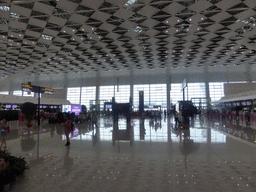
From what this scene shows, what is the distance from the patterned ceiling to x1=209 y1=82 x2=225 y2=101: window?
10.6 m

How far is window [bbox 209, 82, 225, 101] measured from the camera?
41938 mm

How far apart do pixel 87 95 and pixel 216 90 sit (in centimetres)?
3566

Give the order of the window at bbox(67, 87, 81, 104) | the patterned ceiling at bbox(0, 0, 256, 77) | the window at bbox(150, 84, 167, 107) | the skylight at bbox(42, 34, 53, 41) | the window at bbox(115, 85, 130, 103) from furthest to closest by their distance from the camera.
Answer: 1. the window at bbox(67, 87, 81, 104)
2. the window at bbox(115, 85, 130, 103)
3. the window at bbox(150, 84, 167, 107)
4. the skylight at bbox(42, 34, 53, 41)
5. the patterned ceiling at bbox(0, 0, 256, 77)

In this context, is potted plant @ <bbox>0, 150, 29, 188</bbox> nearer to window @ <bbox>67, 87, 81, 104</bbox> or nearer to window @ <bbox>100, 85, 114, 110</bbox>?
window @ <bbox>100, 85, 114, 110</bbox>

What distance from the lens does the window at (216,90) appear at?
138 feet

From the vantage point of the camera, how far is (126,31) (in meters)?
20.0

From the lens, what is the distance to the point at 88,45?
24.3 meters

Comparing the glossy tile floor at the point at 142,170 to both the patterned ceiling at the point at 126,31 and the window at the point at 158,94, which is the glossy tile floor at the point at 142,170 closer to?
the patterned ceiling at the point at 126,31

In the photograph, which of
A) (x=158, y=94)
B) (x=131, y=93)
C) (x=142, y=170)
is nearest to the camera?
(x=142, y=170)

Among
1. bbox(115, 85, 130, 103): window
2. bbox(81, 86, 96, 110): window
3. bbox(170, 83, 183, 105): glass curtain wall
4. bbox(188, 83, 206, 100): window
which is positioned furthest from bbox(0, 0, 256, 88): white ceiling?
bbox(81, 86, 96, 110): window

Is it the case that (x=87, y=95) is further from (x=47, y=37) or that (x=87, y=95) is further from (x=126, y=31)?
(x=126, y=31)

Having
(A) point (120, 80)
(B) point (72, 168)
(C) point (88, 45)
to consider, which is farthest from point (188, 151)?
(A) point (120, 80)

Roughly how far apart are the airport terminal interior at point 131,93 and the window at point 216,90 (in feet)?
0.88

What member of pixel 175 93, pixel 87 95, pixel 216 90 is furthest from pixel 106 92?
pixel 216 90
